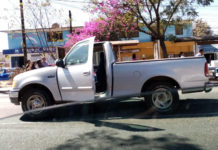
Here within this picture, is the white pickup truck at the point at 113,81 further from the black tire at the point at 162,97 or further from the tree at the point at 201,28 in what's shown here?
the tree at the point at 201,28

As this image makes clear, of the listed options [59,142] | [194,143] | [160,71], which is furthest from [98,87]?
[194,143]

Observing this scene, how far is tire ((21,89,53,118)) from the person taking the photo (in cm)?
613

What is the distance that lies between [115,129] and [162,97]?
1.72m

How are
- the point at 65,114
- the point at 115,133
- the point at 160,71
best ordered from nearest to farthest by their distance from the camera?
the point at 115,133, the point at 160,71, the point at 65,114

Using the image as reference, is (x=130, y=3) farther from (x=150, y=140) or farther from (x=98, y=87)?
(x=150, y=140)

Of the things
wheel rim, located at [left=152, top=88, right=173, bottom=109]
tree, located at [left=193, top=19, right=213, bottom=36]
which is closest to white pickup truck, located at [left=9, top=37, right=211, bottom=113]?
wheel rim, located at [left=152, top=88, right=173, bottom=109]

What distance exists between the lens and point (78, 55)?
6234 millimetres

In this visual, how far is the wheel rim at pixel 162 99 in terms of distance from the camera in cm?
611

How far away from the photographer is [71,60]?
6.26 meters

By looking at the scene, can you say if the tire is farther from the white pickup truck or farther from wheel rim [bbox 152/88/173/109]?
wheel rim [bbox 152/88/173/109]

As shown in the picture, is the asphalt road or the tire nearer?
the asphalt road

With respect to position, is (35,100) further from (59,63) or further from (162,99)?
(162,99)

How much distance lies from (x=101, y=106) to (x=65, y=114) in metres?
1.25

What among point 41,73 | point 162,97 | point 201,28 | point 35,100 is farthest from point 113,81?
point 201,28
